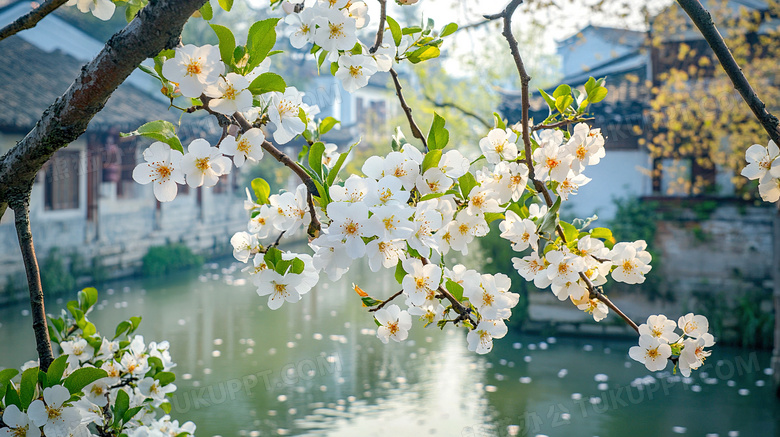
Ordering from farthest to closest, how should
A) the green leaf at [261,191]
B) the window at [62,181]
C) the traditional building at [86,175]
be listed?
the window at [62,181]
the traditional building at [86,175]
the green leaf at [261,191]

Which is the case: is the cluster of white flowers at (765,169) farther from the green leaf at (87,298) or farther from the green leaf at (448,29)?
the green leaf at (87,298)

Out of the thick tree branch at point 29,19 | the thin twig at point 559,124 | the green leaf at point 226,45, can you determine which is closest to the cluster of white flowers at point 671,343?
the thin twig at point 559,124

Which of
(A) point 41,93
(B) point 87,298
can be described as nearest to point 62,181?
(A) point 41,93

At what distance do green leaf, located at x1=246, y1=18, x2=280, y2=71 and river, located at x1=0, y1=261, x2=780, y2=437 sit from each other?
3.59 metres

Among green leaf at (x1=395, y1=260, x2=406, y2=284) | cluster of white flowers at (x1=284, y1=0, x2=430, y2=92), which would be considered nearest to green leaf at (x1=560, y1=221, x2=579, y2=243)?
green leaf at (x1=395, y1=260, x2=406, y2=284)

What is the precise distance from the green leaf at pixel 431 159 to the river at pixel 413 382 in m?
3.46

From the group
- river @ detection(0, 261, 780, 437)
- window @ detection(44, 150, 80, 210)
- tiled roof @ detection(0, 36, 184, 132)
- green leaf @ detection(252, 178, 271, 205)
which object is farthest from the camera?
window @ detection(44, 150, 80, 210)

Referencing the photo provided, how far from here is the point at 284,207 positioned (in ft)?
3.27

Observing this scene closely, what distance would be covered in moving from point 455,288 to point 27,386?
1.97 feet

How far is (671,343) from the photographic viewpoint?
98 cm

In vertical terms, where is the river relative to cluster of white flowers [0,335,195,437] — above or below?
below

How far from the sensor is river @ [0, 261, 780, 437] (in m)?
4.33

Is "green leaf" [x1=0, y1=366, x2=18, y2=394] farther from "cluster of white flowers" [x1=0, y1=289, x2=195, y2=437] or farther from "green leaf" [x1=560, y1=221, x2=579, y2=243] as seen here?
"green leaf" [x1=560, y1=221, x2=579, y2=243]

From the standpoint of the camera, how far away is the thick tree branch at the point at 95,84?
29.7 inches
